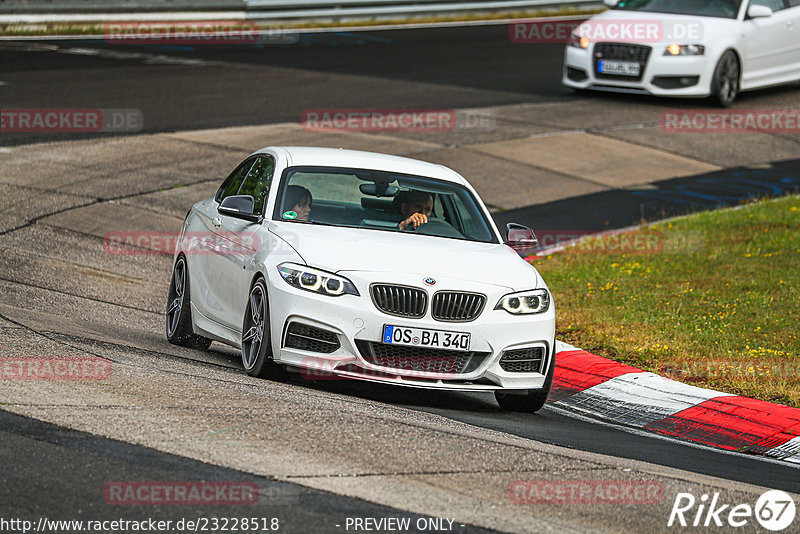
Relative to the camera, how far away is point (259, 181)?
9602mm

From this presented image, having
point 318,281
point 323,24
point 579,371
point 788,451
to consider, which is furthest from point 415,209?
point 323,24

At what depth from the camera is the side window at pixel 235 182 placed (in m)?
10.1

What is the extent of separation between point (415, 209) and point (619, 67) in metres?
13.5

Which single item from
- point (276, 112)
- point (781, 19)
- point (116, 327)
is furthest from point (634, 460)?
point (781, 19)

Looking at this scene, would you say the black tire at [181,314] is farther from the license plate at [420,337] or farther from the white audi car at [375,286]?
the license plate at [420,337]

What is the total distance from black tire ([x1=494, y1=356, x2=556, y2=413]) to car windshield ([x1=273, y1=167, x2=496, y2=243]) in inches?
47.1

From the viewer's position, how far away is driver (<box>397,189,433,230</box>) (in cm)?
921

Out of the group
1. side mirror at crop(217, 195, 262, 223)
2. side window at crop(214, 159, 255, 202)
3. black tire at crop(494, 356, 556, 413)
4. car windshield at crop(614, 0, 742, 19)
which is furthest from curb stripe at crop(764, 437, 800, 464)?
car windshield at crop(614, 0, 742, 19)

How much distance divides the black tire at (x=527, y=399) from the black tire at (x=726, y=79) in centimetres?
1444

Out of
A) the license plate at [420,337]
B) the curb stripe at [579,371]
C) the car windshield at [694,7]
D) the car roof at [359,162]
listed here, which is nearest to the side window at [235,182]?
the car roof at [359,162]

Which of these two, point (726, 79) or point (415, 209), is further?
point (726, 79)

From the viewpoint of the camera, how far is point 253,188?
31.7ft

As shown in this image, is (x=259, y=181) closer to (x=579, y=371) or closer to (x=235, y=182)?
(x=235, y=182)

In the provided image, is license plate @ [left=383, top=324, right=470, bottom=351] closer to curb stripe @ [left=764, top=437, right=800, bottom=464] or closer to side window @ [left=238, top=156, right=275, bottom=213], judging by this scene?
side window @ [left=238, top=156, right=275, bottom=213]
